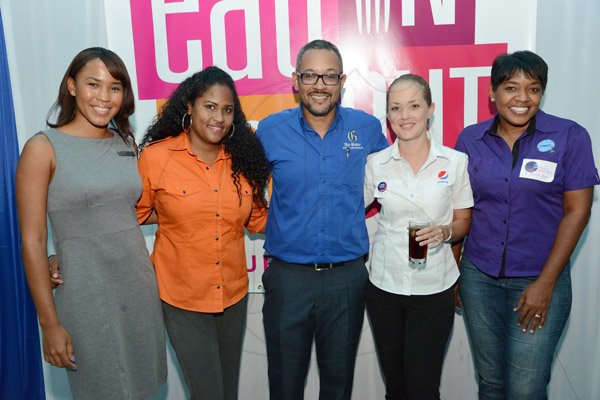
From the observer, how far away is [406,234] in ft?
6.55

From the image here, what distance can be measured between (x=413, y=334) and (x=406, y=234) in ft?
1.46

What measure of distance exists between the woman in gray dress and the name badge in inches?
62.1

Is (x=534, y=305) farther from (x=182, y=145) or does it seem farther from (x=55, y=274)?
(x=55, y=274)

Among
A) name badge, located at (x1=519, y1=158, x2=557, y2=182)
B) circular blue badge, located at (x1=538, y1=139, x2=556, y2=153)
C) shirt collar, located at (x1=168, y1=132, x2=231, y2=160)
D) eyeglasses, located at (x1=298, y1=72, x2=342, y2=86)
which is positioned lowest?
name badge, located at (x1=519, y1=158, x2=557, y2=182)

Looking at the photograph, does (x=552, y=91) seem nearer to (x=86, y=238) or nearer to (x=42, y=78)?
(x=86, y=238)

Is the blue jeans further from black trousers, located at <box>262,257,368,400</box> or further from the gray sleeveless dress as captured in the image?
the gray sleeveless dress

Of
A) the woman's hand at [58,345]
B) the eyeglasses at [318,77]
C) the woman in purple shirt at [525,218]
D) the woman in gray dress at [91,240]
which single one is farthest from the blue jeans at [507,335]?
the woman's hand at [58,345]

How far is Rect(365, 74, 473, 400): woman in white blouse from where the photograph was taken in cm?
199

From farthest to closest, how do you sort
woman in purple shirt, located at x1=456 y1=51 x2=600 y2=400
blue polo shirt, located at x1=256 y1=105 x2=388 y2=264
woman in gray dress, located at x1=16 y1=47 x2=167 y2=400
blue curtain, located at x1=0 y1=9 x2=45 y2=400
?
blue curtain, located at x1=0 y1=9 x2=45 y2=400 → blue polo shirt, located at x1=256 y1=105 x2=388 y2=264 → woman in purple shirt, located at x1=456 y1=51 x2=600 y2=400 → woman in gray dress, located at x1=16 y1=47 x2=167 y2=400

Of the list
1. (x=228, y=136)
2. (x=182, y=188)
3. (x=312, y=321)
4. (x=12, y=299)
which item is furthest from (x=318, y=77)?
(x=12, y=299)

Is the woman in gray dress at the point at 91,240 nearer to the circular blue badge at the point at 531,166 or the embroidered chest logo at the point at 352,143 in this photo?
the embroidered chest logo at the point at 352,143

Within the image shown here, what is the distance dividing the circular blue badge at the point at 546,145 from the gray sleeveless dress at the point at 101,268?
1649 mm

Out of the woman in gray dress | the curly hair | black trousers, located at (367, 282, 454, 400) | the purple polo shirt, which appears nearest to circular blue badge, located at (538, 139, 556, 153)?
the purple polo shirt

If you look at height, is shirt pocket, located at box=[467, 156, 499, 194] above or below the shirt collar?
below
